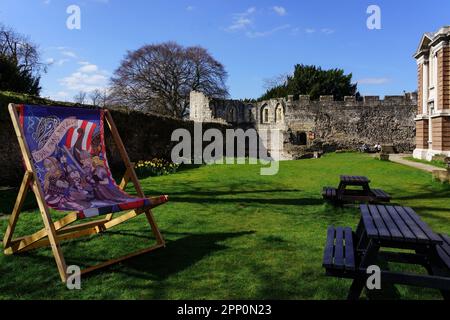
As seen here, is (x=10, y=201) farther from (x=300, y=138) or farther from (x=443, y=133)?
(x=300, y=138)

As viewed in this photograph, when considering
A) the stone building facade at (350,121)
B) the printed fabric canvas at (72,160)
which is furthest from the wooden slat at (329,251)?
the stone building facade at (350,121)

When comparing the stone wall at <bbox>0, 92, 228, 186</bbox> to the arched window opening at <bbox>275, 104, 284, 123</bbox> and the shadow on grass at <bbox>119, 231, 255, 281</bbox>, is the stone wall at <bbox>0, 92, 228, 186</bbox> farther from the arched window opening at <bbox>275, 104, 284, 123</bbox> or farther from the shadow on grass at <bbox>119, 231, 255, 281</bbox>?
the arched window opening at <bbox>275, 104, 284, 123</bbox>

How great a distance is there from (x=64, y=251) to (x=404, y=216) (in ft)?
11.3

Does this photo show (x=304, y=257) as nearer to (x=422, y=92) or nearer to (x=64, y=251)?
(x=64, y=251)

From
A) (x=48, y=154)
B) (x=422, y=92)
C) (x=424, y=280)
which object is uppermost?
(x=422, y=92)

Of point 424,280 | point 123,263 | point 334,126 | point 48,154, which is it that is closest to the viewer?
point 424,280

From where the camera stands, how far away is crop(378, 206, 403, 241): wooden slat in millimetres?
2465

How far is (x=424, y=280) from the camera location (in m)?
2.47

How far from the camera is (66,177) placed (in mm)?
4090

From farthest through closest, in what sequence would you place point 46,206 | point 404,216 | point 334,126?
point 334,126 → point 46,206 → point 404,216

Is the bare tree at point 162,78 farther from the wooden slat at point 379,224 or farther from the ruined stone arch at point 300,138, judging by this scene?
the wooden slat at point 379,224

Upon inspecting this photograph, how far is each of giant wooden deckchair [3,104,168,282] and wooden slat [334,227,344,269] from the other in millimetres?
1835

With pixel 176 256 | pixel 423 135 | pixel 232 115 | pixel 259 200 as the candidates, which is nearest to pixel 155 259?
pixel 176 256
